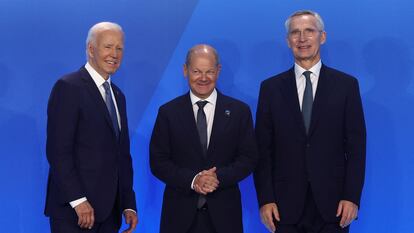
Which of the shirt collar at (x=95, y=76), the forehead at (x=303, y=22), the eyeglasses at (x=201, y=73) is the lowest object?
the shirt collar at (x=95, y=76)

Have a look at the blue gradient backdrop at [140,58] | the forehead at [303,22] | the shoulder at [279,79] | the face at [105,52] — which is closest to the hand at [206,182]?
the shoulder at [279,79]

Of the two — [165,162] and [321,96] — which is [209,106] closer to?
[165,162]

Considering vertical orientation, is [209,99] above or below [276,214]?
above

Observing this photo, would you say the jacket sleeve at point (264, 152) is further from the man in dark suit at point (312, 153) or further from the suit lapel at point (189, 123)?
the suit lapel at point (189, 123)

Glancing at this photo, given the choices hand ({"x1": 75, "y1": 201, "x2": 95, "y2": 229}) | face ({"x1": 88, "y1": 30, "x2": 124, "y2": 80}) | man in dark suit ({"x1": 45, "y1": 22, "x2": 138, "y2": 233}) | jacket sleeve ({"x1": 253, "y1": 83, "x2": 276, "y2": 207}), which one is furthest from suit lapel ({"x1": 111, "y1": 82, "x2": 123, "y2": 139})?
jacket sleeve ({"x1": 253, "y1": 83, "x2": 276, "y2": 207})

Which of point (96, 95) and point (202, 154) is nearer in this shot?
point (96, 95)

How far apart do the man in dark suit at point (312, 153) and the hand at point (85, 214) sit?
933mm

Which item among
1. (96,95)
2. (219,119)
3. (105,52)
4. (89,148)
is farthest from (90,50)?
(219,119)

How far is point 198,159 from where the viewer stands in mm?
3141

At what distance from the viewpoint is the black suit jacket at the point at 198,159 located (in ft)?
10.1

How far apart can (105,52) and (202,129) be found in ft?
2.22

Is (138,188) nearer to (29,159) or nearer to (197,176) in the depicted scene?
(29,159)

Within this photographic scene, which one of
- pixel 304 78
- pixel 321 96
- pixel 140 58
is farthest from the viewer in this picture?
pixel 140 58

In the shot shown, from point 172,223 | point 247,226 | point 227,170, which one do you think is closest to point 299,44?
point 227,170
